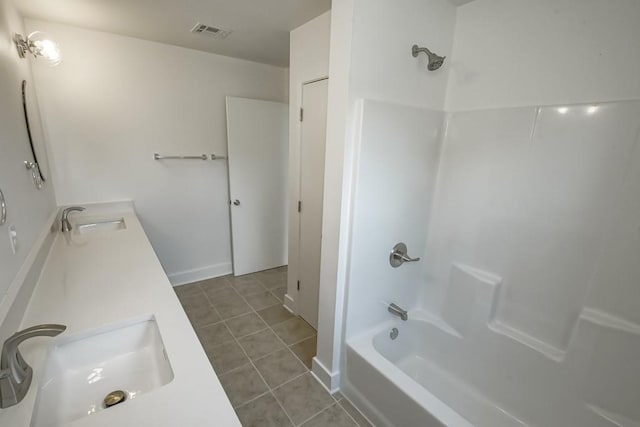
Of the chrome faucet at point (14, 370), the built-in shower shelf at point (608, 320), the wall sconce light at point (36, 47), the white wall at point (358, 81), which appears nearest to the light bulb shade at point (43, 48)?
the wall sconce light at point (36, 47)

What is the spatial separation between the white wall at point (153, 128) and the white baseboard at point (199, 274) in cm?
1

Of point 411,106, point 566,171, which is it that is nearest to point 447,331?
point 566,171

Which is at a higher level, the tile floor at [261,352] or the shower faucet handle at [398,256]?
the shower faucet handle at [398,256]

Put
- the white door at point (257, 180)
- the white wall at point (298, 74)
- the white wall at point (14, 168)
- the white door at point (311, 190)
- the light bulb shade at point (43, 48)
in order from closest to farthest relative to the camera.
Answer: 1. the white wall at point (14, 168)
2. the light bulb shade at point (43, 48)
3. the white wall at point (298, 74)
4. the white door at point (311, 190)
5. the white door at point (257, 180)

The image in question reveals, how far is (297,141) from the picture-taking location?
88.4 inches

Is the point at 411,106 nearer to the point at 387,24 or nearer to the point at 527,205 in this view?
the point at 387,24

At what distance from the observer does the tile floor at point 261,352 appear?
62.5 inches

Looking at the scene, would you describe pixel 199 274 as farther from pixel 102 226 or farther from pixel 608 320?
pixel 608 320

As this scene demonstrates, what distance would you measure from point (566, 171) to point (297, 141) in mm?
1688

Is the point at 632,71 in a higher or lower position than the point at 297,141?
higher

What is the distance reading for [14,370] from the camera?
0.71m

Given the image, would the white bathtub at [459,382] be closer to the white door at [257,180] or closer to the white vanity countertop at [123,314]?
the white vanity countertop at [123,314]

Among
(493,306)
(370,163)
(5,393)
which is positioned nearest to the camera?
(5,393)

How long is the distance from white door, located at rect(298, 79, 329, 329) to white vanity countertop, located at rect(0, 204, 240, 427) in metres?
1.12
